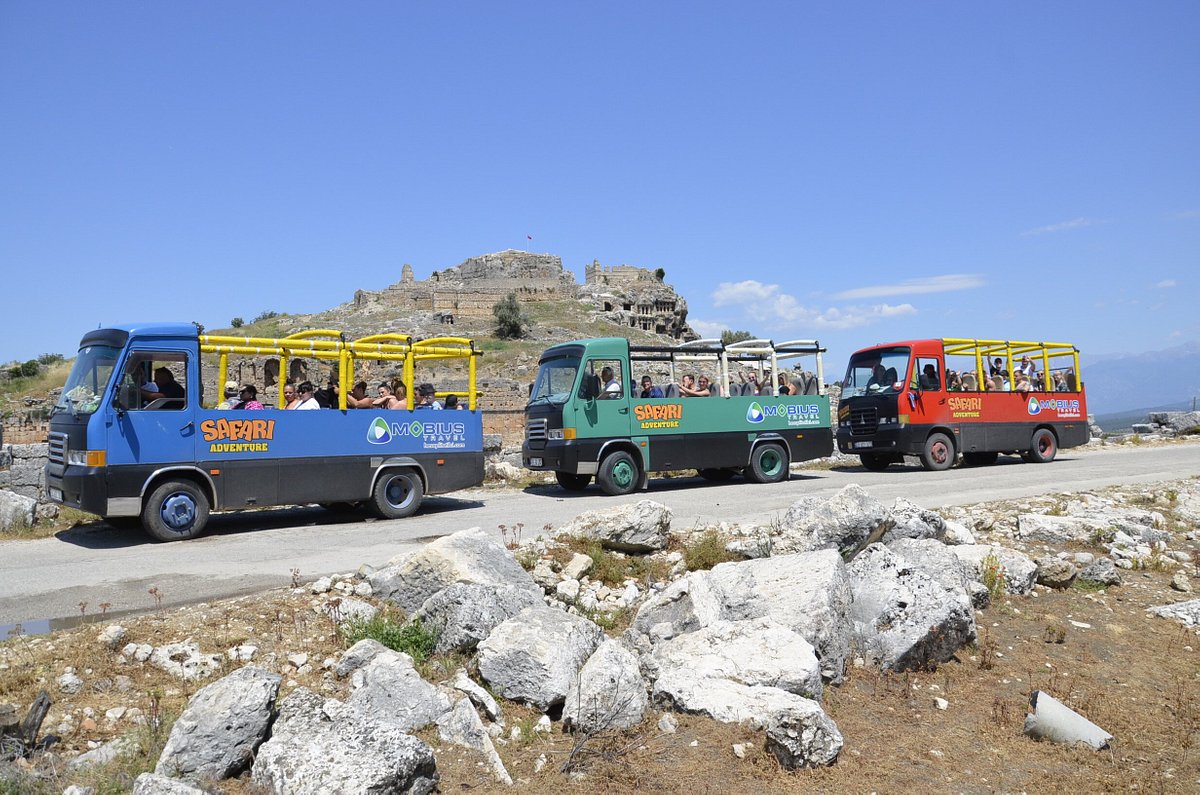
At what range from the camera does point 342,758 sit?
4090mm

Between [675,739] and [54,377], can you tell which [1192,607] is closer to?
[675,739]

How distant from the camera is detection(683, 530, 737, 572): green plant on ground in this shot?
856 centimetres

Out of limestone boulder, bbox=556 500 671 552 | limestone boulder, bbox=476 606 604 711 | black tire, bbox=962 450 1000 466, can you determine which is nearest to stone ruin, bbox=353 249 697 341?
black tire, bbox=962 450 1000 466

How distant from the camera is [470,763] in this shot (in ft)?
15.2

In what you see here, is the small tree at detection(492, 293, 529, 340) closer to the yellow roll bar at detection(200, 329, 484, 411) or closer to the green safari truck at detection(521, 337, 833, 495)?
the green safari truck at detection(521, 337, 833, 495)

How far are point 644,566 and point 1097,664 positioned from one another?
160 inches

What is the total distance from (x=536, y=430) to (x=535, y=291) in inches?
3496

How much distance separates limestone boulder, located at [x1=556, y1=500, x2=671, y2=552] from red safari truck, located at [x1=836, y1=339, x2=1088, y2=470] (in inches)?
443

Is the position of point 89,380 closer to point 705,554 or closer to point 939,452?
point 705,554

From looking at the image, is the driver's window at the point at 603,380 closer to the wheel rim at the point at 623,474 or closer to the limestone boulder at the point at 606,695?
the wheel rim at the point at 623,474

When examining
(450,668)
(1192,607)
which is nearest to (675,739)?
(450,668)

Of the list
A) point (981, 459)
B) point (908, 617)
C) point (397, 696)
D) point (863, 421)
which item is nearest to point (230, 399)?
point (397, 696)

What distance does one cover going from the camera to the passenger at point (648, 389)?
15797 mm

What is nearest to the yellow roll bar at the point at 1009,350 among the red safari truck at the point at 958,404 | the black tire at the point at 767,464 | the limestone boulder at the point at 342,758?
the red safari truck at the point at 958,404
